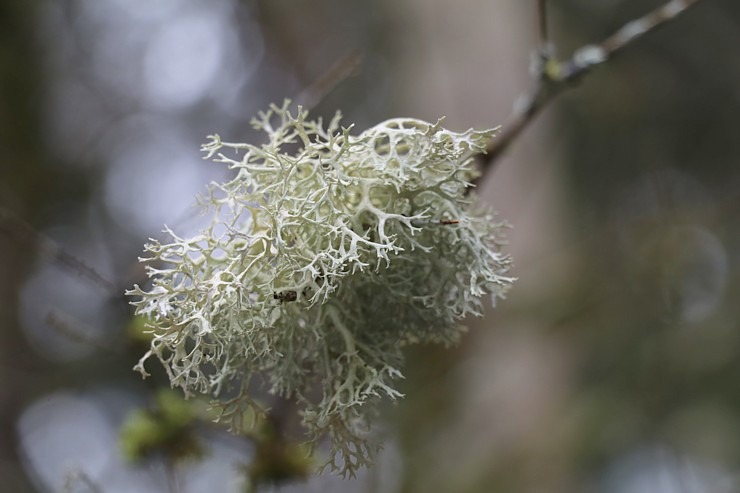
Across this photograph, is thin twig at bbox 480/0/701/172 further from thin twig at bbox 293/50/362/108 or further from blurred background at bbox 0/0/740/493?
blurred background at bbox 0/0/740/493

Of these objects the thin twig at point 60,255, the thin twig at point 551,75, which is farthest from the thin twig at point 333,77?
the thin twig at point 60,255

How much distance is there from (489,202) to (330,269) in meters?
1.63

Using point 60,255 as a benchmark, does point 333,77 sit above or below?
below

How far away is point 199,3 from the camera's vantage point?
296 centimetres

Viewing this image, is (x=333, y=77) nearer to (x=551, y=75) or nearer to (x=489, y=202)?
(x=551, y=75)

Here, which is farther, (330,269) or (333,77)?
(333,77)

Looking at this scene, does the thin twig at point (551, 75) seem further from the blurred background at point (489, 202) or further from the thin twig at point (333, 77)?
the blurred background at point (489, 202)

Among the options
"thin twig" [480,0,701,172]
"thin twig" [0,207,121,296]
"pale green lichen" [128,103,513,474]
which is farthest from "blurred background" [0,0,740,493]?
"pale green lichen" [128,103,513,474]

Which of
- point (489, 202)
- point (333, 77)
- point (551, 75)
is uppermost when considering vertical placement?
point (333, 77)

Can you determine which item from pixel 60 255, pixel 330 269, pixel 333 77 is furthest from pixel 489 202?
pixel 330 269

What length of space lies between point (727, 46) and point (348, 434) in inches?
99.3

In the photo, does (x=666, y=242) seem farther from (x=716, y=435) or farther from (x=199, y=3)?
(x=199, y=3)

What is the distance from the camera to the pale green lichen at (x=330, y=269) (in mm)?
683

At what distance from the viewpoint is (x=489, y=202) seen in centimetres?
225
